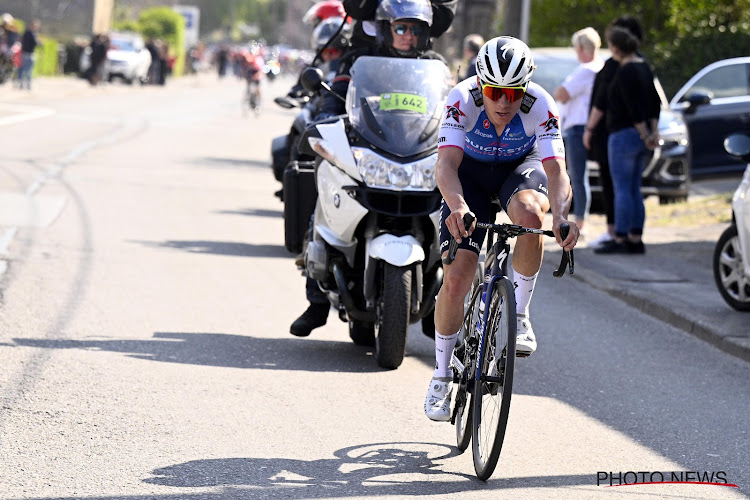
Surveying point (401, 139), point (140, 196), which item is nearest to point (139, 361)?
point (401, 139)

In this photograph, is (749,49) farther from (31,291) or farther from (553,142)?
(553,142)

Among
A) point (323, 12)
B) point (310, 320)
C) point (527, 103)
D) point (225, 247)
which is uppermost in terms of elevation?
point (323, 12)

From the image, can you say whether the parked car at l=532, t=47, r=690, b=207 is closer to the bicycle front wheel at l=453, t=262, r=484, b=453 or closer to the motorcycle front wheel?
the motorcycle front wheel

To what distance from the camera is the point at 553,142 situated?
5957mm

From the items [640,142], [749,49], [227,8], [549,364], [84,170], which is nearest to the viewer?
[549,364]

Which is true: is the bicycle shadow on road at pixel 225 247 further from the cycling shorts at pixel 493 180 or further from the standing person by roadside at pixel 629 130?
the cycling shorts at pixel 493 180

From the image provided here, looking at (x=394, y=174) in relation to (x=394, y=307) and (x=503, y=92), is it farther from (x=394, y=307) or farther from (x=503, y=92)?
(x=503, y=92)

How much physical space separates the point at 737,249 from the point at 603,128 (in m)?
3.45

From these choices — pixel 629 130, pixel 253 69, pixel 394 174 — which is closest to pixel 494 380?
pixel 394 174

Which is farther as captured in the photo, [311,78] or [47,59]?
[47,59]

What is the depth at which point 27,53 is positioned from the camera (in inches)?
Result: 1512

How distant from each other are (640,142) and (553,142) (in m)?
7.10

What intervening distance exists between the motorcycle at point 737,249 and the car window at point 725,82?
348 inches

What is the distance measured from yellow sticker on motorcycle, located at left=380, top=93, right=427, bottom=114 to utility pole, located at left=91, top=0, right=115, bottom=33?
76918 millimetres
